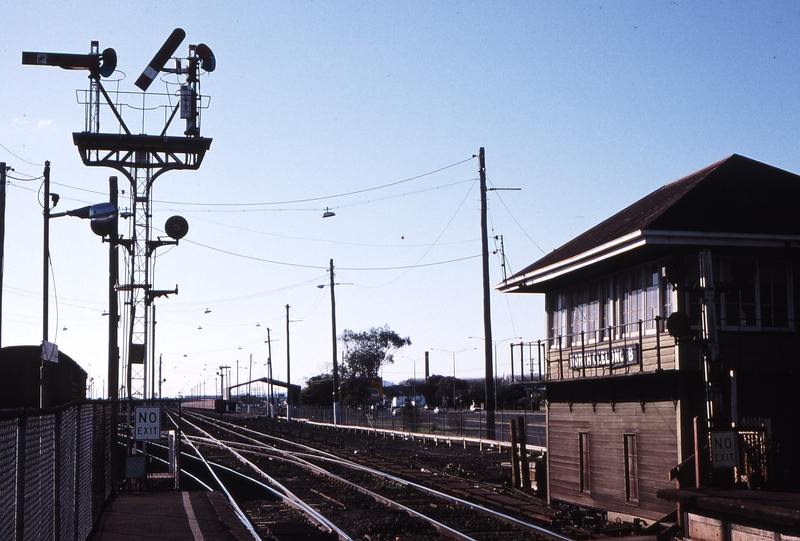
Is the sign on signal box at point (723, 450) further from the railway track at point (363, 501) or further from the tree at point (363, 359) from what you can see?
the tree at point (363, 359)

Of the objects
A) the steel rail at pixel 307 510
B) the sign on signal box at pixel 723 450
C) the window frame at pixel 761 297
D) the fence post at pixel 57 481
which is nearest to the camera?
the fence post at pixel 57 481

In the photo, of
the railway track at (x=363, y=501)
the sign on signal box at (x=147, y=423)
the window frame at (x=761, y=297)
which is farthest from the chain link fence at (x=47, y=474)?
the window frame at (x=761, y=297)

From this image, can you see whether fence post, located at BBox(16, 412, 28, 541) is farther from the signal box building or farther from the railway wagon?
the railway wagon

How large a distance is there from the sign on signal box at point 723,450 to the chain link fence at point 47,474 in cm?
951

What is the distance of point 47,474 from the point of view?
9508mm

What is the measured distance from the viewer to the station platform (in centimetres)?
1484

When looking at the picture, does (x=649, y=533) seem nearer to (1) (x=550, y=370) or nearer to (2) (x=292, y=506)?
(1) (x=550, y=370)

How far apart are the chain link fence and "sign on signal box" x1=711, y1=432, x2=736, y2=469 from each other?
9.51 metres

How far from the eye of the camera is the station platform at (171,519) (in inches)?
584

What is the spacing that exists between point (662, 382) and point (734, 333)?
1.65 meters

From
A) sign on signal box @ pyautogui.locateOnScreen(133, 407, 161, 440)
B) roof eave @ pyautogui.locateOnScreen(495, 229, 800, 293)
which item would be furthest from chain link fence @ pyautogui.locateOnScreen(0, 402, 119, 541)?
roof eave @ pyautogui.locateOnScreen(495, 229, 800, 293)

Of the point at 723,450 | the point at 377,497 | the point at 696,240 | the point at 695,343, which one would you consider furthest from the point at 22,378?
the point at 723,450

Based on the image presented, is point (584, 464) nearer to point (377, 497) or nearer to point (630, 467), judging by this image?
point (630, 467)

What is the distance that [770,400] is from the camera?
16.7 metres
